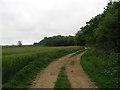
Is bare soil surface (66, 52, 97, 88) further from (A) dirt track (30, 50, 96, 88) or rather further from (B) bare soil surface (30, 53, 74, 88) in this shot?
(B) bare soil surface (30, 53, 74, 88)

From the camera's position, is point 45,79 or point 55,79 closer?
point 55,79

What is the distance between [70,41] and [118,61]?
98579 mm

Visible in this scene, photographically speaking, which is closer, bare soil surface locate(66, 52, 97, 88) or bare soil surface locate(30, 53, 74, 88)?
bare soil surface locate(66, 52, 97, 88)

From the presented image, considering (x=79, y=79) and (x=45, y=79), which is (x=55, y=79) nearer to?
(x=45, y=79)

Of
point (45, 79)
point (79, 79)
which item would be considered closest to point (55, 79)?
point (45, 79)

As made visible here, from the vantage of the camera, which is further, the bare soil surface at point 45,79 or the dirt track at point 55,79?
the bare soil surface at point 45,79

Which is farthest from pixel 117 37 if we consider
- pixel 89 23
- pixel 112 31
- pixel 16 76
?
pixel 89 23

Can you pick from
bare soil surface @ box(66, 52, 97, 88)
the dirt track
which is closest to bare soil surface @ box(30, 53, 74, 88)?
the dirt track

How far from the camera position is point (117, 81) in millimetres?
9133

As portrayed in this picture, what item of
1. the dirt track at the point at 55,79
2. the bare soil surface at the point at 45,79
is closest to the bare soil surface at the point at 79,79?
the dirt track at the point at 55,79

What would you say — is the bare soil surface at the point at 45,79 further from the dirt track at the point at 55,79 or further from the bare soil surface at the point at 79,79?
the bare soil surface at the point at 79,79

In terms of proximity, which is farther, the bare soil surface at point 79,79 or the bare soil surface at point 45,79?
the bare soil surface at point 45,79

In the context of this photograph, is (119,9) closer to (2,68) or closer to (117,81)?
(117,81)

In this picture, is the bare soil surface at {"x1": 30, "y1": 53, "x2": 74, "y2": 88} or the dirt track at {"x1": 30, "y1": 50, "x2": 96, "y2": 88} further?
the bare soil surface at {"x1": 30, "y1": 53, "x2": 74, "y2": 88}
